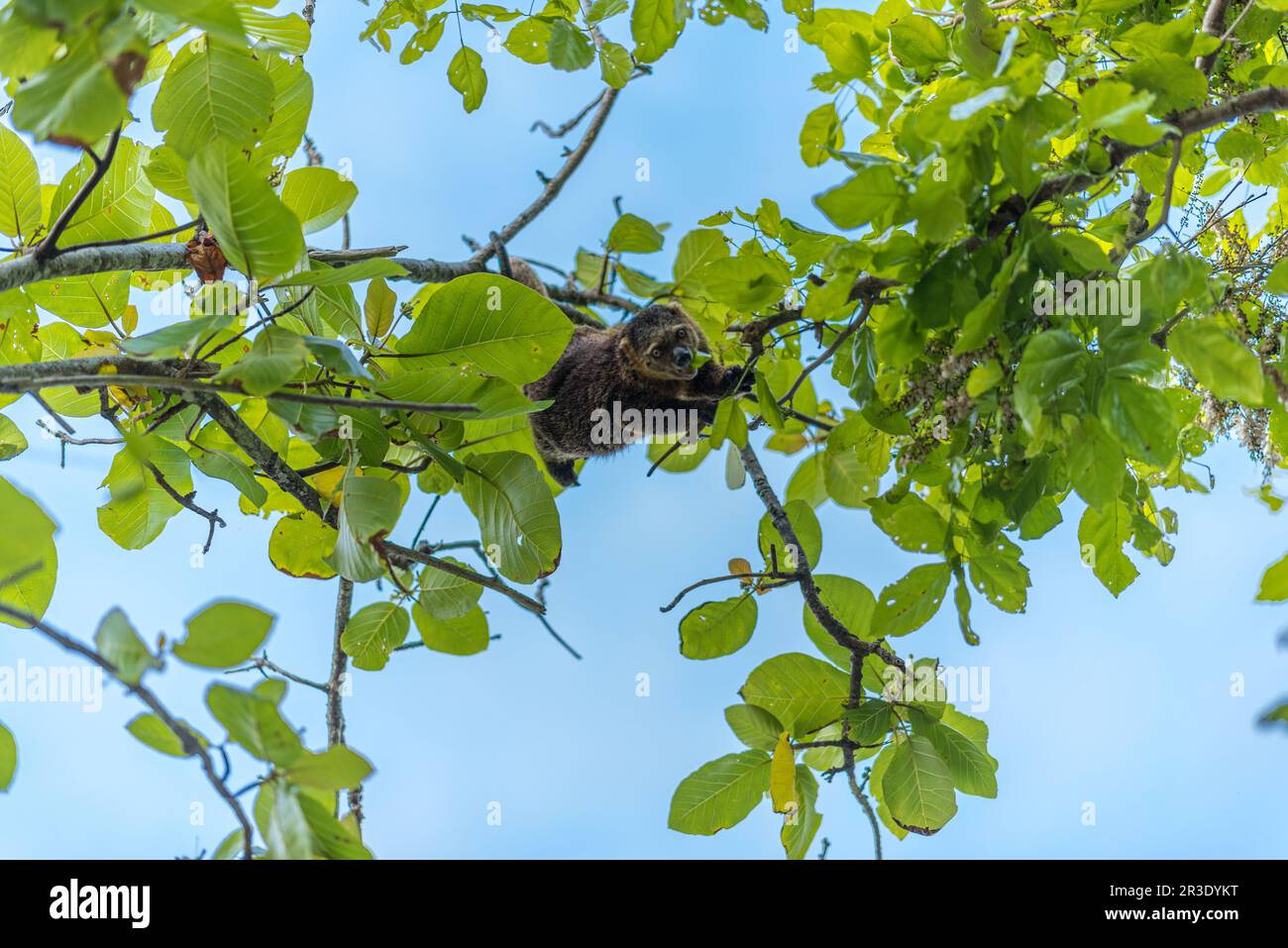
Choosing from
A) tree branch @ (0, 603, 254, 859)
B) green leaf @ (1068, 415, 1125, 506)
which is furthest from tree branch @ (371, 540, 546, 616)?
green leaf @ (1068, 415, 1125, 506)

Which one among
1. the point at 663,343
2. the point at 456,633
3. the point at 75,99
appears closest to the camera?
the point at 75,99

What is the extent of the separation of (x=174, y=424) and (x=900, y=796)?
5.47 ft

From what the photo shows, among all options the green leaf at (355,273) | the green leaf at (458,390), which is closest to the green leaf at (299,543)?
the green leaf at (458,390)

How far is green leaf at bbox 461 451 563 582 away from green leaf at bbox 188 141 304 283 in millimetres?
618

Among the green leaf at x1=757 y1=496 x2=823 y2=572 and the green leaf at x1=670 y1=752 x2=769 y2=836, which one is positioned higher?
the green leaf at x1=757 y1=496 x2=823 y2=572

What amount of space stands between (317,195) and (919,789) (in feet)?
5.67

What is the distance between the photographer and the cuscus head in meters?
3.33

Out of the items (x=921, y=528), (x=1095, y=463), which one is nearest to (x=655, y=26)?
(x=921, y=528)

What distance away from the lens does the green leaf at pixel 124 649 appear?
97 cm

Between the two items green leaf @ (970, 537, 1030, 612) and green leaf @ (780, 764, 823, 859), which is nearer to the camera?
green leaf @ (970, 537, 1030, 612)

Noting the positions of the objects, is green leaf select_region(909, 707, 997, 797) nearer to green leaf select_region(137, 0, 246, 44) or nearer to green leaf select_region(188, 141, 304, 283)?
green leaf select_region(188, 141, 304, 283)

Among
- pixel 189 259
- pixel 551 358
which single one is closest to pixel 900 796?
pixel 551 358

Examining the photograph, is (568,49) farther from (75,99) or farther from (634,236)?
(75,99)

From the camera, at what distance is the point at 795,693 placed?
6.44 ft
